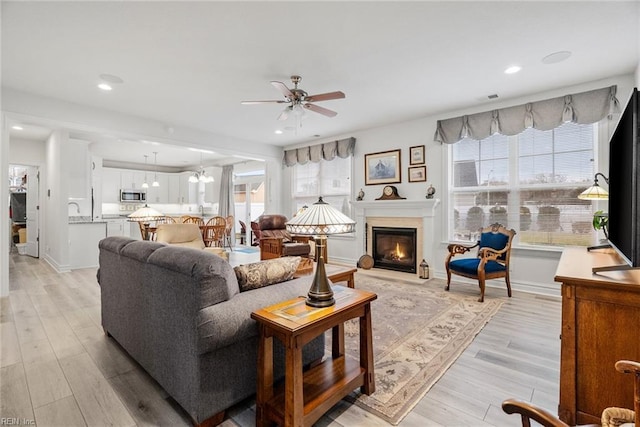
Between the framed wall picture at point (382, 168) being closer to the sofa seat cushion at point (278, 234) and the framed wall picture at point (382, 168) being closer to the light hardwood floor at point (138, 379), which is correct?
the sofa seat cushion at point (278, 234)

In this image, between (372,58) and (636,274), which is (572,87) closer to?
(372,58)

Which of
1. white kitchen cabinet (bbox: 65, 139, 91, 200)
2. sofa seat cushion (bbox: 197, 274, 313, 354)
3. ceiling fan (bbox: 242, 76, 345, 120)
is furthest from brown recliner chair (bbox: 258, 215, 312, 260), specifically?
white kitchen cabinet (bbox: 65, 139, 91, 200)

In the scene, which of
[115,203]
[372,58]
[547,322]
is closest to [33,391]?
[372,58]

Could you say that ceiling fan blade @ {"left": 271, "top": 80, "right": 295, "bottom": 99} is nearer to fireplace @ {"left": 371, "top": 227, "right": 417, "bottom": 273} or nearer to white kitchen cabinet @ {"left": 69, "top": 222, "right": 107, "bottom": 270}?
fireplace @ {"left": 371, "top": 227, "right": 417, "bottom": 273}

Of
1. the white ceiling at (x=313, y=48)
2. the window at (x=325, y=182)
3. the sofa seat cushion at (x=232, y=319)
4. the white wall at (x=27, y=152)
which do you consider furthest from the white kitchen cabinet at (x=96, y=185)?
the sofa seat cushion at (x=232, y=319)

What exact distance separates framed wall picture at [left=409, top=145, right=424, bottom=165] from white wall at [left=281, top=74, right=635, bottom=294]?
0.24 ft

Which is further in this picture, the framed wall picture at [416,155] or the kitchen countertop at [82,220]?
the kitchen countertop at [82,220]

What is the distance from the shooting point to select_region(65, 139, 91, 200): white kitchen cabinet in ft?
17.2

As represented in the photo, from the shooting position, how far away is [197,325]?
145cm

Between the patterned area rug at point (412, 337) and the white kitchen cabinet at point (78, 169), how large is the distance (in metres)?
5.27

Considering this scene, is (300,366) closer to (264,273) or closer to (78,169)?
(264,273)

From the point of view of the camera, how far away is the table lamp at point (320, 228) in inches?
62.6

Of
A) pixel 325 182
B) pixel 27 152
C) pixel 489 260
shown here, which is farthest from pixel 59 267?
pixel 489 260

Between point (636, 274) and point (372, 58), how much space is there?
264cm
